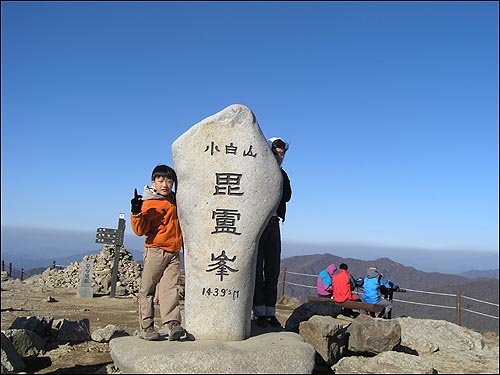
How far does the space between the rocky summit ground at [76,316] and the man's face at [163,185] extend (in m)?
1.82

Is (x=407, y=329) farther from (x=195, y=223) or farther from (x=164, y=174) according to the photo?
(x=164, y=174)

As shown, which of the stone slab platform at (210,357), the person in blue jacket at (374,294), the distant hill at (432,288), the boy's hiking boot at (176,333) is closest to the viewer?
the stone slab platform at (210,357)

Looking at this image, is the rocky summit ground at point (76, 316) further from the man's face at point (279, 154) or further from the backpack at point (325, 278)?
the man's face at point (279, 154)

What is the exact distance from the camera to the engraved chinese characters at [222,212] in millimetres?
4711

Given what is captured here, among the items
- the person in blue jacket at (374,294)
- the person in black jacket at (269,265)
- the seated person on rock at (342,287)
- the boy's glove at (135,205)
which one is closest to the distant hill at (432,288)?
the person in blue jacket at (374,294)

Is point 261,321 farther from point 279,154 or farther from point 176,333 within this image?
point 279,154

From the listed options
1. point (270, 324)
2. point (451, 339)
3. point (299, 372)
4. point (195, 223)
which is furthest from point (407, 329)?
point (195, 223)

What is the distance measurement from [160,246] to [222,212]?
0.78 metres

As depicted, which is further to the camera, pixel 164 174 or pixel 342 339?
pixel 342 339

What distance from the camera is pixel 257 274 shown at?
18.3ft

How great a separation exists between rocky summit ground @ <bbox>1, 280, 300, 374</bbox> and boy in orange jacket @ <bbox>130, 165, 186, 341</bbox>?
722 mm

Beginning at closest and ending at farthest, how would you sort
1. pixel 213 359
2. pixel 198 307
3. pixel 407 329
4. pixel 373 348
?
pixel 213 359, pixel 198 307, pixel 373 348, pixel 407 329

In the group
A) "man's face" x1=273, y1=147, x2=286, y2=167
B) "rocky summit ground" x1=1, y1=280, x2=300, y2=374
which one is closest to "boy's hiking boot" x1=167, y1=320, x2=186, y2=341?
"rocky summit ground" x1=1, y1=280, x2=300, y2=374

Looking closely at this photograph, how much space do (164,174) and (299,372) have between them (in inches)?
94.0
